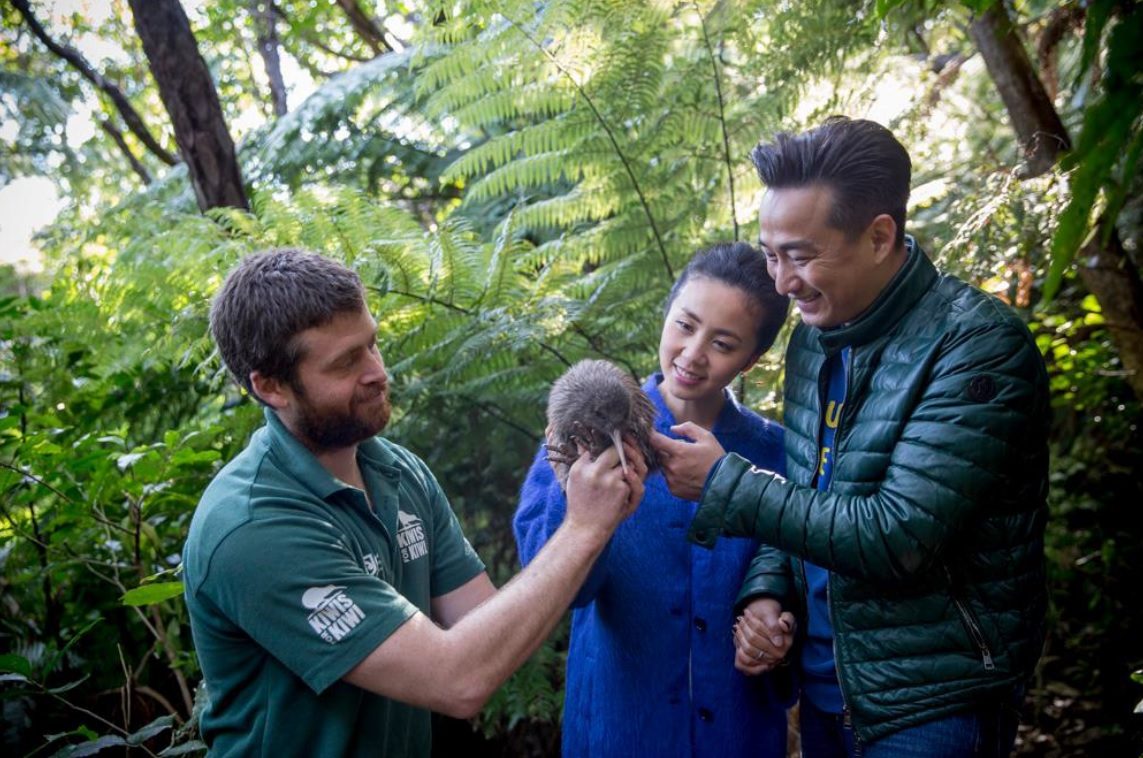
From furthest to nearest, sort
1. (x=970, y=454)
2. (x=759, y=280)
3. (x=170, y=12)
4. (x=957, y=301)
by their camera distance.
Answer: (x=170, y=12) < (x=759, y=280) < (x=957, y=301) < (x=970, y=454)

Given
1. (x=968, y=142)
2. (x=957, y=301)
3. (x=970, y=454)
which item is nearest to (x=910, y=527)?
(x=970, y=454)

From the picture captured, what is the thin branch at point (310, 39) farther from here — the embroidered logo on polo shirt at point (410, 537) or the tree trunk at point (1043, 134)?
the embroidered logo on polo shirt at point (410, 537)

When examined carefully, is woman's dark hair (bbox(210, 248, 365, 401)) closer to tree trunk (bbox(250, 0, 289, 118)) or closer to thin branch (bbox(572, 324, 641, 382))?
thin branch (bbox(572, 324, 641, 382))

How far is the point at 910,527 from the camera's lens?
1.70 meters

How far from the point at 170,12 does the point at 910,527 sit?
13.7ft

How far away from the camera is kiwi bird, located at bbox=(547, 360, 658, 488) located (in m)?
2.08

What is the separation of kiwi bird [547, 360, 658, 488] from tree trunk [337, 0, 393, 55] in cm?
625

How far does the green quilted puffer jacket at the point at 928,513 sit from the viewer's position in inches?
67.4

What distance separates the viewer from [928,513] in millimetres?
1701

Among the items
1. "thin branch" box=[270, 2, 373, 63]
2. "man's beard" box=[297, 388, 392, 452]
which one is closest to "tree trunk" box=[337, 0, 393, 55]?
"thin branch" box=[270, 2, 373, 63]

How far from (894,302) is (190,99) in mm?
3700

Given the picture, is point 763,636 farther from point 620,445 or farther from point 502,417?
point 502,417

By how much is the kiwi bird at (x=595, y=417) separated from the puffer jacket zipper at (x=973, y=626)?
70cm

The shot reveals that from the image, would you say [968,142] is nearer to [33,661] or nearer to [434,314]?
[434,314]
